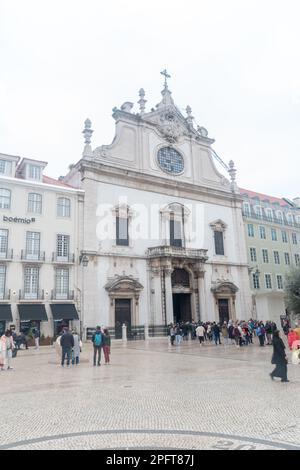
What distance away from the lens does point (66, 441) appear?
5.84 metres

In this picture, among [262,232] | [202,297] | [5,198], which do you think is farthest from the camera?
[262,232]

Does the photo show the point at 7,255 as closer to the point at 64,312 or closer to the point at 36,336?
the point at 64,312

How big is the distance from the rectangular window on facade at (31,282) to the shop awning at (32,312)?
0.88 meters

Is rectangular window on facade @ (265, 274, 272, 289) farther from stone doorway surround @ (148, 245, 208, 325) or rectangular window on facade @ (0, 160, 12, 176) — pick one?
rectangular window on facade @ (0, 160, 12, 176)

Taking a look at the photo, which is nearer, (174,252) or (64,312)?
(64,312)

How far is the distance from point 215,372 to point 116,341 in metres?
19.4

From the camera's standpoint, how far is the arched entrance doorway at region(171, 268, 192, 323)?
37.7 m

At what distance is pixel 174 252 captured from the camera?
3644 cm

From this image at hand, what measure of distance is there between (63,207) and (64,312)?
946 cm

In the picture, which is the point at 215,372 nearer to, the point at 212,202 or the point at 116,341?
the point at 116,341

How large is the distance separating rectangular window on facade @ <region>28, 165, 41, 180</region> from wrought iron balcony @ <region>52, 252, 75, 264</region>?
7.22m

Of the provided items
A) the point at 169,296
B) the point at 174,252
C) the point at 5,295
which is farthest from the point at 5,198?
the point at 169,296

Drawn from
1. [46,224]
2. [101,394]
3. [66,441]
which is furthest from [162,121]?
[66,441]

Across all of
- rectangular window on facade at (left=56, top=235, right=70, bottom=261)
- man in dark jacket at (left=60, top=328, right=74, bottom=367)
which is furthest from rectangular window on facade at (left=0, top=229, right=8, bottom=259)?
man in dark jacket at (left=60, top=328, right=74, bottom=367)
